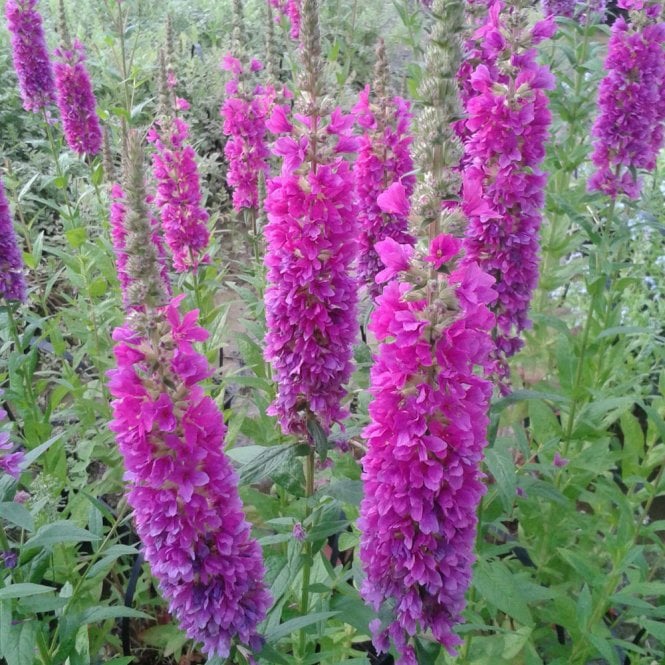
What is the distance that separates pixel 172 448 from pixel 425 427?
656 millimetres

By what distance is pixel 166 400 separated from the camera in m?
1.70

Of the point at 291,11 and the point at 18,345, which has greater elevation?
the point at 291,11

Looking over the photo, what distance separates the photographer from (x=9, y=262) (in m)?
3.40

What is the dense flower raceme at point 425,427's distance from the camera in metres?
1.68

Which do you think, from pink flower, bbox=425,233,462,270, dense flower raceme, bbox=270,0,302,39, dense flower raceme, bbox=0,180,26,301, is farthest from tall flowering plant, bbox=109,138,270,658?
dense flower raceme, bbox=270,0,302,39

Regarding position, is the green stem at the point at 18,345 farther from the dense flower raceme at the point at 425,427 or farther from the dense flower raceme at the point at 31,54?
the dense flower raceme at the point at 425,427

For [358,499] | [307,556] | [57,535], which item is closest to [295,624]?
[307,556]

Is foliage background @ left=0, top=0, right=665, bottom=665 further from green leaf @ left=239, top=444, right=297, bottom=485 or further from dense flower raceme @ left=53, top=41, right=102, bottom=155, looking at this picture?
dense flower raceme @ left=53, top=41, right=102, bottom=155

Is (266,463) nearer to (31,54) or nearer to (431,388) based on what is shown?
(431,388)

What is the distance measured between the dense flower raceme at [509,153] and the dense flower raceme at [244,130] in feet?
6.64

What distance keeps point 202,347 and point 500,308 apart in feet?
6.51

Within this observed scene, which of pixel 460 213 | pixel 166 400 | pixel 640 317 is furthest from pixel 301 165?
pixel 640 317

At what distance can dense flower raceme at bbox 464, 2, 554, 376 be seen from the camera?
8.41 feet

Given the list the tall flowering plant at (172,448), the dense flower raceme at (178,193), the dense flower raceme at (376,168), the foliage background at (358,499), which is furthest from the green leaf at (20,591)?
the dense flower raceme at (178,193)
